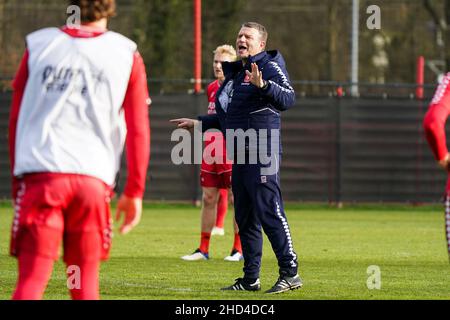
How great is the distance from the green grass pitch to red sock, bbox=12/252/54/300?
3.19 meters

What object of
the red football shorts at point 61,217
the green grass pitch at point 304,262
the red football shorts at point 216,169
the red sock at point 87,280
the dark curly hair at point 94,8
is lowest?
the green grass pitch at point 304,262

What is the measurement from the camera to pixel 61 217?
5.54 meters

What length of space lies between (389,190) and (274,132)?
12863 millimetres

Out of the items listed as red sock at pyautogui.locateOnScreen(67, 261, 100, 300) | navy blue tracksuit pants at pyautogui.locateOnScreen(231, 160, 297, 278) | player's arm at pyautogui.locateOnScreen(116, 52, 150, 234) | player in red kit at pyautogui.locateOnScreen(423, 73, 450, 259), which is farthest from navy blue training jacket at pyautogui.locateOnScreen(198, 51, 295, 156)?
red sock at pyautogui.locateOnScreen(67, 261, 100, 300)

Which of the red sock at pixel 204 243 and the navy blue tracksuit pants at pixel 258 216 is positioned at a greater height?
the navy blue tracksuit pants at pixel 258 216

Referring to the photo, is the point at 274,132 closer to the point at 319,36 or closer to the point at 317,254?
the point at 317,254

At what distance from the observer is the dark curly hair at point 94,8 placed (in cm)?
562

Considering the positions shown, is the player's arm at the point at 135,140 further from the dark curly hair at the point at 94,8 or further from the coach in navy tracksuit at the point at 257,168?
the coach in navy tracksuit at the point at 257,168

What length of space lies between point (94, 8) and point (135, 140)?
25.5 inches

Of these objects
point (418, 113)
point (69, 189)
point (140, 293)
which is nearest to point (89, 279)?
point (69, 189)

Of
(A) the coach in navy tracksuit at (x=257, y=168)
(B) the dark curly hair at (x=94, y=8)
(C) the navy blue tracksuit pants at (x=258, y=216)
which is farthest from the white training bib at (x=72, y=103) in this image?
(C) the navy blue tracksuit pants at (x=258, y=216)

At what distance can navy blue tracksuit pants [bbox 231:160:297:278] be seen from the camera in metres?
9.20

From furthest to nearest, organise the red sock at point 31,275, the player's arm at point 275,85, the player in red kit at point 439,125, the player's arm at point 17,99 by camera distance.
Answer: the player's arm at point 275,85 → the player in red kit at point 439,125 → the player's arm at point 17,99 → the red sock at point 31,275

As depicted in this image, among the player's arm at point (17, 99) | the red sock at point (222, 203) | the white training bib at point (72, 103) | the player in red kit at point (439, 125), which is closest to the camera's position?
the white training bib at point (72, 103)
